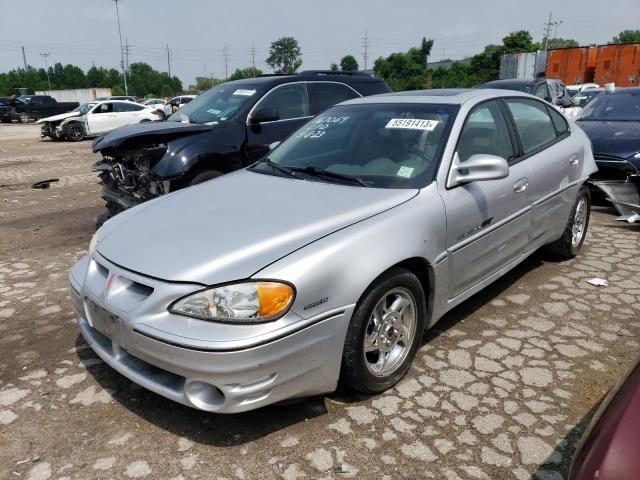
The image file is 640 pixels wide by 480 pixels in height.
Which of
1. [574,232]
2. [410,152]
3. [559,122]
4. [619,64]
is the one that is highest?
[619,64]

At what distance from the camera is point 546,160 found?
4.13 m

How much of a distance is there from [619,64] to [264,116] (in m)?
32.1

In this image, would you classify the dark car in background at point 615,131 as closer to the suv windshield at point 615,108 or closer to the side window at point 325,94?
the suv windshield at point 615,108

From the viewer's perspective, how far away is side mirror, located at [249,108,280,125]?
607 cm

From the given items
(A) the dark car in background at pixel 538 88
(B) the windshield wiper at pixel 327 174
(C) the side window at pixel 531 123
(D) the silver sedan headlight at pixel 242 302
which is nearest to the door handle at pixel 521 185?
(C) the side window at pixel 531 123

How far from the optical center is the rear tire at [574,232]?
471 centimetres

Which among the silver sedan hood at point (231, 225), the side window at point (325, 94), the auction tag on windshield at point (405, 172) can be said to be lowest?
the silver sedan hood at point (231, 225)

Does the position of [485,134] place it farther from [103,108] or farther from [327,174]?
[103,108]

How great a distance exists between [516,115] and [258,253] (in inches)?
105

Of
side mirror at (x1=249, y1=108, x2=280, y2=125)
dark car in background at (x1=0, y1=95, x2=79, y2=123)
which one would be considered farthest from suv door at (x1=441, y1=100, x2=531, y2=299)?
dark car in background at (x1=0, y1=95, x2=79, y2=123)

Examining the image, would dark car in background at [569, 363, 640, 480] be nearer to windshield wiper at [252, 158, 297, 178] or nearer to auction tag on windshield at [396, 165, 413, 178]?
auction tag on windshield at [396, 165, 413, 178]

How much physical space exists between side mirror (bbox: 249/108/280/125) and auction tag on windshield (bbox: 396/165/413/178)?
3181 mm

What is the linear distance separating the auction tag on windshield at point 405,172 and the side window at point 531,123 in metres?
1.29

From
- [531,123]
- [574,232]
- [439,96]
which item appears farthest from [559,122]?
[439,96]
